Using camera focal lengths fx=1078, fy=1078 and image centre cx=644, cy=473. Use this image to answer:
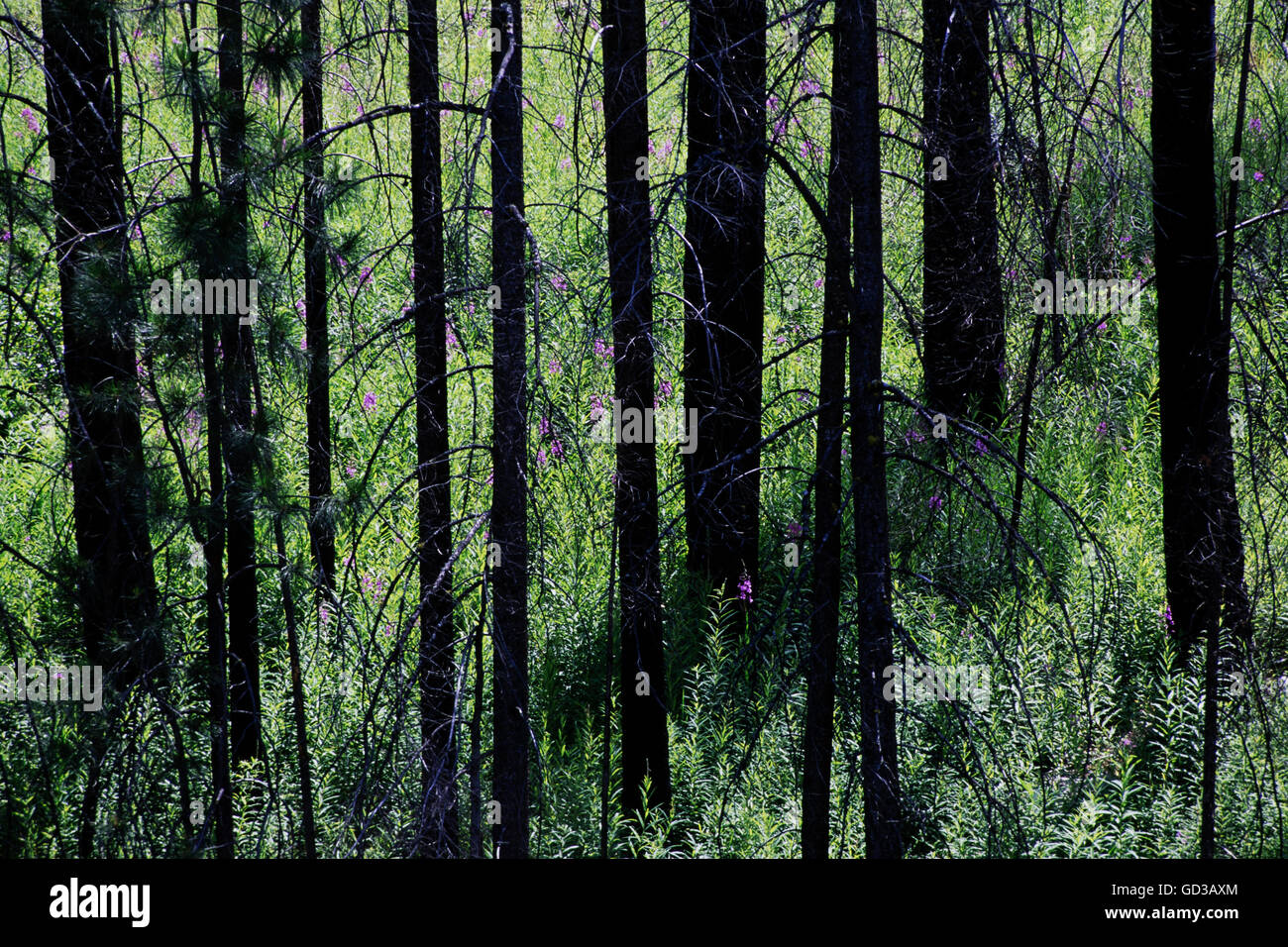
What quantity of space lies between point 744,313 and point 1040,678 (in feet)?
9.41

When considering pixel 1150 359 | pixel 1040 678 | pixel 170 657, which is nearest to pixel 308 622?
pixel 170 657

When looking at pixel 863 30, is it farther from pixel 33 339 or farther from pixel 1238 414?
pixel 33 339

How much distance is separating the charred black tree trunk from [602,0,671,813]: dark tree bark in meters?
0.80

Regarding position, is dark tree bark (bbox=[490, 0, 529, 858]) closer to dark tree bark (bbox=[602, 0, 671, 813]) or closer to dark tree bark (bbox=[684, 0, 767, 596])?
dark tree bark (bbox=[602, 0, 671, 813])

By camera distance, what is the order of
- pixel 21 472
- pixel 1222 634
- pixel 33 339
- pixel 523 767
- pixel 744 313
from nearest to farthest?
1. pixel 523 767
2. pixel 1222 634
3. pixel 744 313
4. pixel 21 472
5. pixel 33 339

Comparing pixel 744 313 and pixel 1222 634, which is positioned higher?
pixel 744 313

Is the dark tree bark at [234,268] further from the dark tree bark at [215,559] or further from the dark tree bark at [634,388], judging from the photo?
the dark tree bark at [634,388]

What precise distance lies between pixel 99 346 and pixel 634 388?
2.69 metres

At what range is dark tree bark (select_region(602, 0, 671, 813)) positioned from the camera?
462 centimetres

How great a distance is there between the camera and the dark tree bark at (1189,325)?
5.88 meters

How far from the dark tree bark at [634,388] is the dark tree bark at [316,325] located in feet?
4.20
